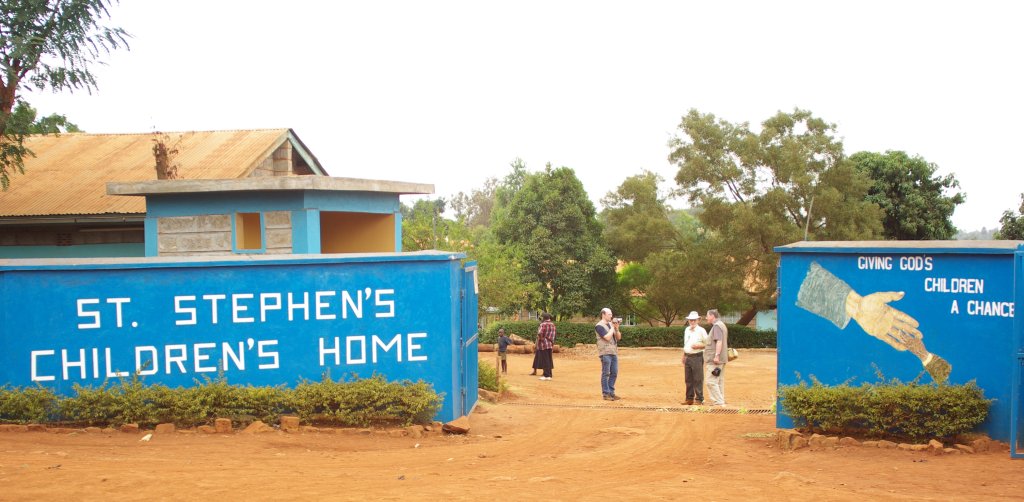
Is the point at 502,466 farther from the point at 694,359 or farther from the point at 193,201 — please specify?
the point at 193,201

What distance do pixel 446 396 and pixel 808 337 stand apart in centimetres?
435

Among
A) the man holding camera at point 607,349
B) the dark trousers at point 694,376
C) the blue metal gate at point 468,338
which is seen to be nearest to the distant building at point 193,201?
the blue metal gate at point 468,338

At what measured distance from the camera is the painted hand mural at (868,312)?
9898 mm

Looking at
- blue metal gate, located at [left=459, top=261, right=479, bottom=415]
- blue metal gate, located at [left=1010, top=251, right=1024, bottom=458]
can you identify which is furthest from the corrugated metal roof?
blue metal gate, located at [left=1010, top=251, right=1024, bottom=458]

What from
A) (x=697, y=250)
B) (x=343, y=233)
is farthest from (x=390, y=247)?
(x=697, y=250)

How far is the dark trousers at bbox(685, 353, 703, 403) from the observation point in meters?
15.7

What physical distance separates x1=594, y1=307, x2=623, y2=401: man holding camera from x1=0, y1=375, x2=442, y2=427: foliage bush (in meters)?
6.36

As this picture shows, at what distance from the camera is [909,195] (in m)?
42.6

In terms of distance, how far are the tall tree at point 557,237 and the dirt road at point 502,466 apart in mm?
30057

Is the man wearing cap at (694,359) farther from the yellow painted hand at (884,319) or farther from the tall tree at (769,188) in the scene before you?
the tall tree at (769,188)

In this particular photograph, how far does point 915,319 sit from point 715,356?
17.4 ft

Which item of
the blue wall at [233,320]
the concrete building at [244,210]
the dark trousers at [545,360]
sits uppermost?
the concrete building at [244,210]

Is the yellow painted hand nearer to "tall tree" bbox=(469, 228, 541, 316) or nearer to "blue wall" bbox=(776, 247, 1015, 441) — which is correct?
"blue wall" bbox=(776, 247, 1015, 441)

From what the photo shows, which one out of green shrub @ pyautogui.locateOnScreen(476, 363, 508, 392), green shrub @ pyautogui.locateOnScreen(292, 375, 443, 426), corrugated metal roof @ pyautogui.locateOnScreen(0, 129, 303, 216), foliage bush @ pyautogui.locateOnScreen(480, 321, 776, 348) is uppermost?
corrugated metal roof @ pyautogui.locateOnScreen(0, 129, 303, 216)
